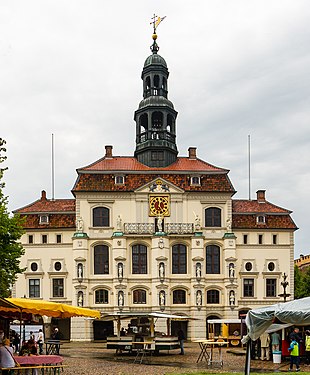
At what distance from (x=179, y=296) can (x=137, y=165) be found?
12.8 m

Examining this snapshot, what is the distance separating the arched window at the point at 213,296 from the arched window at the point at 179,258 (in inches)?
117

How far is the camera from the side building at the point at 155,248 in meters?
61.2

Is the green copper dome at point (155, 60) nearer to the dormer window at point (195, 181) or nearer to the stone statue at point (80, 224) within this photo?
the dormer window at point (195, 181)

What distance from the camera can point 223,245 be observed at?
62625 mm

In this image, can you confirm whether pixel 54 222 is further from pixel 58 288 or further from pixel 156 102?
pixel 156 102

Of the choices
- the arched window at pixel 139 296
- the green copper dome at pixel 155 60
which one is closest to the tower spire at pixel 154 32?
the green copper dome at pixel 155 60

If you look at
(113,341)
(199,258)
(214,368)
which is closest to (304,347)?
(214,368)

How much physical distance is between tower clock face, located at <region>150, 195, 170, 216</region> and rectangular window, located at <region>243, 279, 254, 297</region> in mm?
9379

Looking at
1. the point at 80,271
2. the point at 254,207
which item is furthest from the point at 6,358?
the point at 254,207

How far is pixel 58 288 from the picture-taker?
62.4m

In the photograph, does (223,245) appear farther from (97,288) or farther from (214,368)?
(214,368)

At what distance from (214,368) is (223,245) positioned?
3375cm

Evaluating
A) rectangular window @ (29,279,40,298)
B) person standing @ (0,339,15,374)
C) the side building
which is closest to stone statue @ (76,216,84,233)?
the side building

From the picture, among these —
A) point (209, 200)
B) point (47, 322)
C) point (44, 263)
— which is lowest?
point (47, 322)
